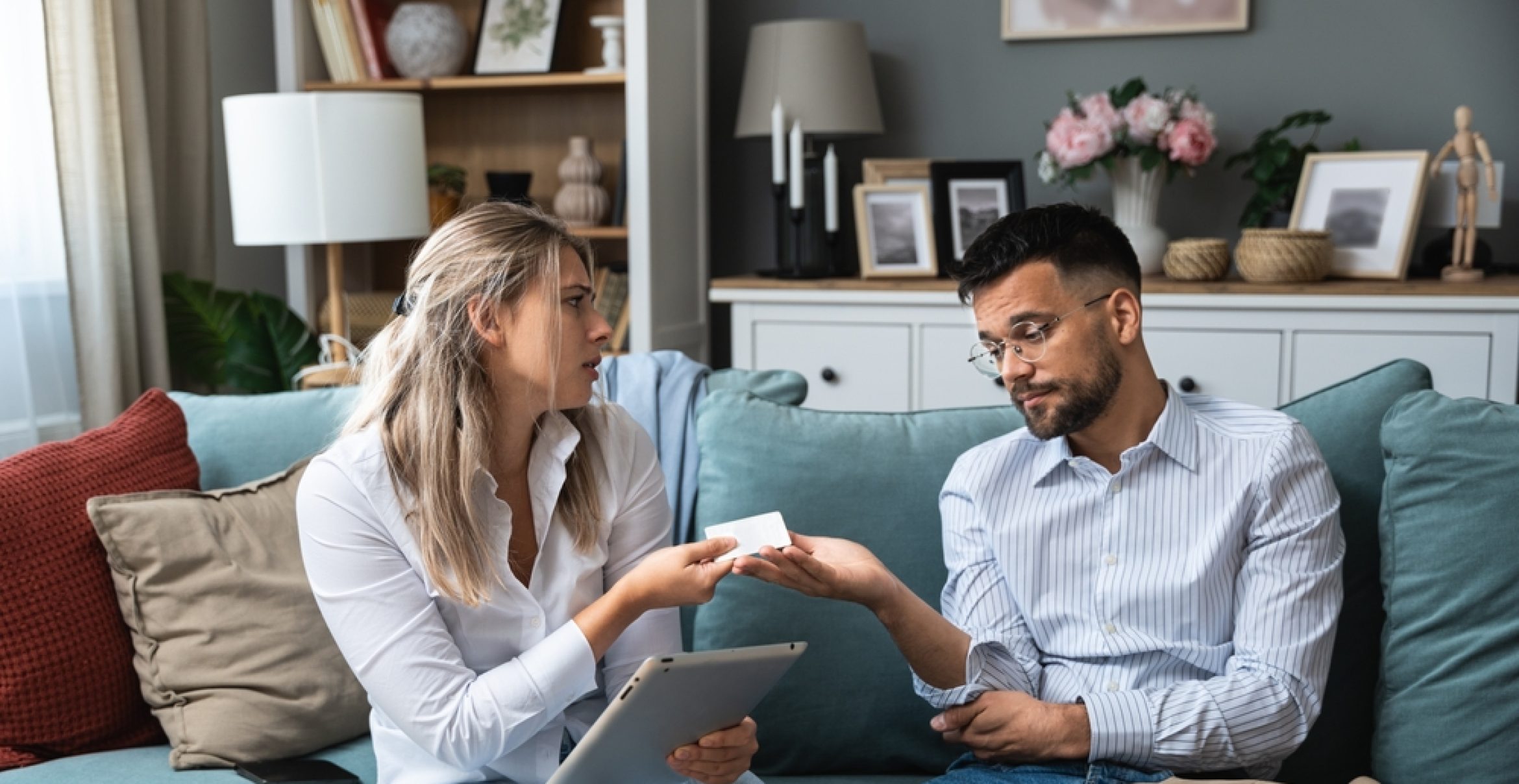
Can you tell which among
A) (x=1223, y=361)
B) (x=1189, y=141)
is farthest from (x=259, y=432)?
(x=1189, y=141)

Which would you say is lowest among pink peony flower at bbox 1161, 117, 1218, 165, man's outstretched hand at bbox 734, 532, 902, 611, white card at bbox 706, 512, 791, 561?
man's outstretched hand at bbox 734, 532, 902, 611

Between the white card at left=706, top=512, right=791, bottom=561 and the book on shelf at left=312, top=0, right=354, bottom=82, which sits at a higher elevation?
the book on shelf at left=312, top=0, right=354, bottom=82

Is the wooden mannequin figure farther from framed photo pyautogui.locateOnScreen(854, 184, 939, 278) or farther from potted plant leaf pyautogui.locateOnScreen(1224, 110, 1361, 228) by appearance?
framed photo pyautogui.locateOnScreen(854, 184, 939, 278)

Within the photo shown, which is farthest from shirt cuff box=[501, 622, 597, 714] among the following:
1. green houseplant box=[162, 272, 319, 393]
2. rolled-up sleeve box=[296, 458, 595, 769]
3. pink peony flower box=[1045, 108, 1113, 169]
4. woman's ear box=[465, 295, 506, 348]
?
pink peony flower box=[1045, 108, 1113, 169]

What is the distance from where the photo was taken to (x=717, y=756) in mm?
1364

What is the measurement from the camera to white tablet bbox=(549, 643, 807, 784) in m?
1.18

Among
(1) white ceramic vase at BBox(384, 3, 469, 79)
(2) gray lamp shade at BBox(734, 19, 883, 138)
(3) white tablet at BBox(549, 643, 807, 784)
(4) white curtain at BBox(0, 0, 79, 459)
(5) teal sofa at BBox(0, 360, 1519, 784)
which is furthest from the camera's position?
(1) white ceramic vase at BBox(384, 3, 469, 79)

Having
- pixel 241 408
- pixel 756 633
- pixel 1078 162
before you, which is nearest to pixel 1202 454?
pixel 756 633

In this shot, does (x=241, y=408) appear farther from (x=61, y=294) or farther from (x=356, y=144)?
(x=61, y=294)

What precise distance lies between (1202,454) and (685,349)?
83.7 inches

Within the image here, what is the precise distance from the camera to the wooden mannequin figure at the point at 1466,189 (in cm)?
284

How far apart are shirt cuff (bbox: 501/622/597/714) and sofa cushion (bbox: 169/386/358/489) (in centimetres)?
72

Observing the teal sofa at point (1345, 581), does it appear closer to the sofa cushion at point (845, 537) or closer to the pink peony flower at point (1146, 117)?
the sofa cushion at point (845, 537)

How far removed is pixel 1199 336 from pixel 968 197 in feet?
2.27
